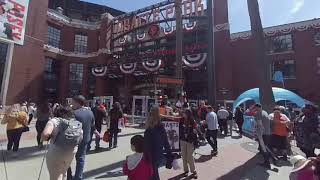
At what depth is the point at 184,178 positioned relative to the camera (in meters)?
7.48

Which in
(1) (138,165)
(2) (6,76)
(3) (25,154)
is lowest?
(3) (25,154)

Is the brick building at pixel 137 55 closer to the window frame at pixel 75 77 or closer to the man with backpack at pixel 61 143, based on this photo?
the window frame at pixel 75 77

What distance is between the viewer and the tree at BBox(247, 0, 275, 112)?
39.1ft

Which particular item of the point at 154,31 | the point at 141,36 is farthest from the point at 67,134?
the point at 141,36

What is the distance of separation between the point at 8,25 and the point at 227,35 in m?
20.9

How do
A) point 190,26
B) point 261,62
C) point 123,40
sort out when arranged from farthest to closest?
point 123,40, point 190,26, point 261,62

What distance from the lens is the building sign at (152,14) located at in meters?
32.4

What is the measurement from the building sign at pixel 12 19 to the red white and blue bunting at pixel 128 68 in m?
17.8

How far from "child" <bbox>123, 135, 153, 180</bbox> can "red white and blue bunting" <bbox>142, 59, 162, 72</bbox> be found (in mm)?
25684

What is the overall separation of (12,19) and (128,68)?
61.1ft

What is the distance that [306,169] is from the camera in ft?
13.1

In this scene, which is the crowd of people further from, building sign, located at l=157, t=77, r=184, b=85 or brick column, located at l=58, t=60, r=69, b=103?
brick column, located at l=58, t=60, r=69, b=103

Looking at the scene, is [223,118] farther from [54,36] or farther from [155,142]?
[54,36]

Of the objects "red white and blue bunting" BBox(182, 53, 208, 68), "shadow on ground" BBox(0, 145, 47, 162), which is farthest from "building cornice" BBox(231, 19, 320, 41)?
"shadow on ground" BBox(0, 145, 47, 162)
